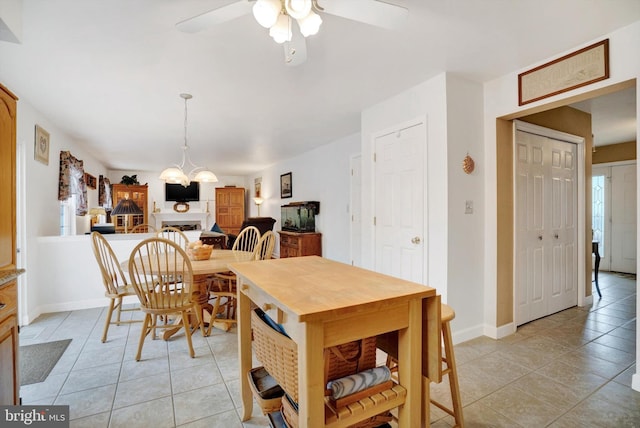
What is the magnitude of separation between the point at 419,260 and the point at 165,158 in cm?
602

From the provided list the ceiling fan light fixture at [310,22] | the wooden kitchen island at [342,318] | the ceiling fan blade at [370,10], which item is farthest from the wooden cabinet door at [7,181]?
the ceiling fan blade at [370,10]

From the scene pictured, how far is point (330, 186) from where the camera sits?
528cm

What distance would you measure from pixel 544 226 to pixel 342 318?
10.4ft

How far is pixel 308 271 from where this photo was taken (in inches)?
55.8

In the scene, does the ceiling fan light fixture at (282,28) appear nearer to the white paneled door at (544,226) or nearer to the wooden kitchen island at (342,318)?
the wooden kitchen island at (342,318)

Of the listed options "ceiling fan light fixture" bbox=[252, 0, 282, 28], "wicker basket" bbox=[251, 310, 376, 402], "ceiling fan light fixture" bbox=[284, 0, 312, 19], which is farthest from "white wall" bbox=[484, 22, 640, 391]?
"ceiling fan light fixture" bbox=[252, 0, 282, 28]

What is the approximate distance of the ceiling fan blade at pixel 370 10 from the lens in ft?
4.33

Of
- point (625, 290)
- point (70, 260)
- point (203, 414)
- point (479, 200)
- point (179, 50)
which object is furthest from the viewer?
point (625, 290)

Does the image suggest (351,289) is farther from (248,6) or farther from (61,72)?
(61,72)

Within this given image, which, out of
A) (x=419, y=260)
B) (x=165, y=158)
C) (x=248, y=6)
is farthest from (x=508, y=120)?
(x=165, y=158)

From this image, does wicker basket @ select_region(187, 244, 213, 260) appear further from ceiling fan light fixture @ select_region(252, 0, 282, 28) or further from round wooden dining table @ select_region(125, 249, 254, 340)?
ceiling fan light fixture @ select_region(252, 0, 282, 28)

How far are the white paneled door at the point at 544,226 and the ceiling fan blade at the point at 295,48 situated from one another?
2324 mm

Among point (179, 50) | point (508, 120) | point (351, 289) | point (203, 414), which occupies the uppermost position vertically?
point (179, 50)

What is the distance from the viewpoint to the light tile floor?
1.68 metres
